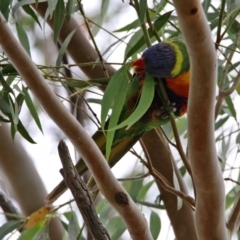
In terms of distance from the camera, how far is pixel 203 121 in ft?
2.22

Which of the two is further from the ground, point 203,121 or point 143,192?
point 143,192

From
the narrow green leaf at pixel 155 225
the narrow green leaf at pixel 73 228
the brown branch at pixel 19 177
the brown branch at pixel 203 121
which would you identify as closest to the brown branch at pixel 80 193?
the brown branch at pixel 203 121

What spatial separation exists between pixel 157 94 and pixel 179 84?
8cm

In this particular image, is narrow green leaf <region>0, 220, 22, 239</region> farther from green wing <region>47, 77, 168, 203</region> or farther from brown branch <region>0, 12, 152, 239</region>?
brown branch <region>0, 12, 152, 239</region>

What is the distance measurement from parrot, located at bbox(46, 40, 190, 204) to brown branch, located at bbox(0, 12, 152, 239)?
8.4 inches

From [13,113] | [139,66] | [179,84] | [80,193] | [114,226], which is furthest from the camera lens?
[114,226]

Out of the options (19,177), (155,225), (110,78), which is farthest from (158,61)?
(19,177)

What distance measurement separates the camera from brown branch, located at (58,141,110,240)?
780mm

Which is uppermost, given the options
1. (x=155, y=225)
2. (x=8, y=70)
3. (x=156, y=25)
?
(x=156, y=25)

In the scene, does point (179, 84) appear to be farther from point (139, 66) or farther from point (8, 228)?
point (8, 228)

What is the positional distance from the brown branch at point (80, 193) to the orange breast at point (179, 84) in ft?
1.44

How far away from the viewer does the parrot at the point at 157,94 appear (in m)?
1.05

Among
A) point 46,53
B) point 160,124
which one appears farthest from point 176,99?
point 46,53

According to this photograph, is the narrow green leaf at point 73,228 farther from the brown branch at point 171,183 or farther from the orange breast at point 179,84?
the orange breast at point 179,84
